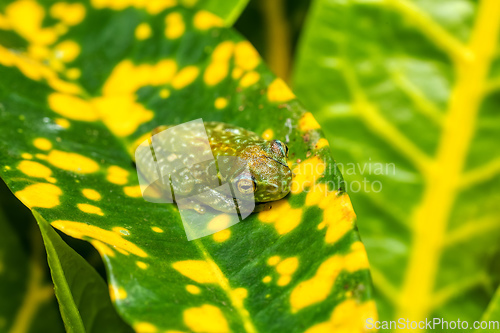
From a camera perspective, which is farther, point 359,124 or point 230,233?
point 359,124

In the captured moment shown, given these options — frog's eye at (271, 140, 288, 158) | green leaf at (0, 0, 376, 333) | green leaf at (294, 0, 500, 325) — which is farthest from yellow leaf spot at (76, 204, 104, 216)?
green leaf at (294, 0, 500, 325)

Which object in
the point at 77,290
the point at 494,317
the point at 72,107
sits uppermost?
the point at 72,107

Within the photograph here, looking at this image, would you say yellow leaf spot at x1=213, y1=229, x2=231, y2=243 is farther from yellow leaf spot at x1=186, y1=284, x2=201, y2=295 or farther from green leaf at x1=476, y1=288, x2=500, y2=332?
green leaf at x1=476, y1=288, x2=500, y2=332

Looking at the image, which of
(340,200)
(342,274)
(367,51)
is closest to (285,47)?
(367,51)

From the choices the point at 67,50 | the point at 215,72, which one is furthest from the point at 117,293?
the point at 67,50

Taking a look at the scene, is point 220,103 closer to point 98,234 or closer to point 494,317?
point 98,234

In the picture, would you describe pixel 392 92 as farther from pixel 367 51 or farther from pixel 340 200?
pixel 340 200
